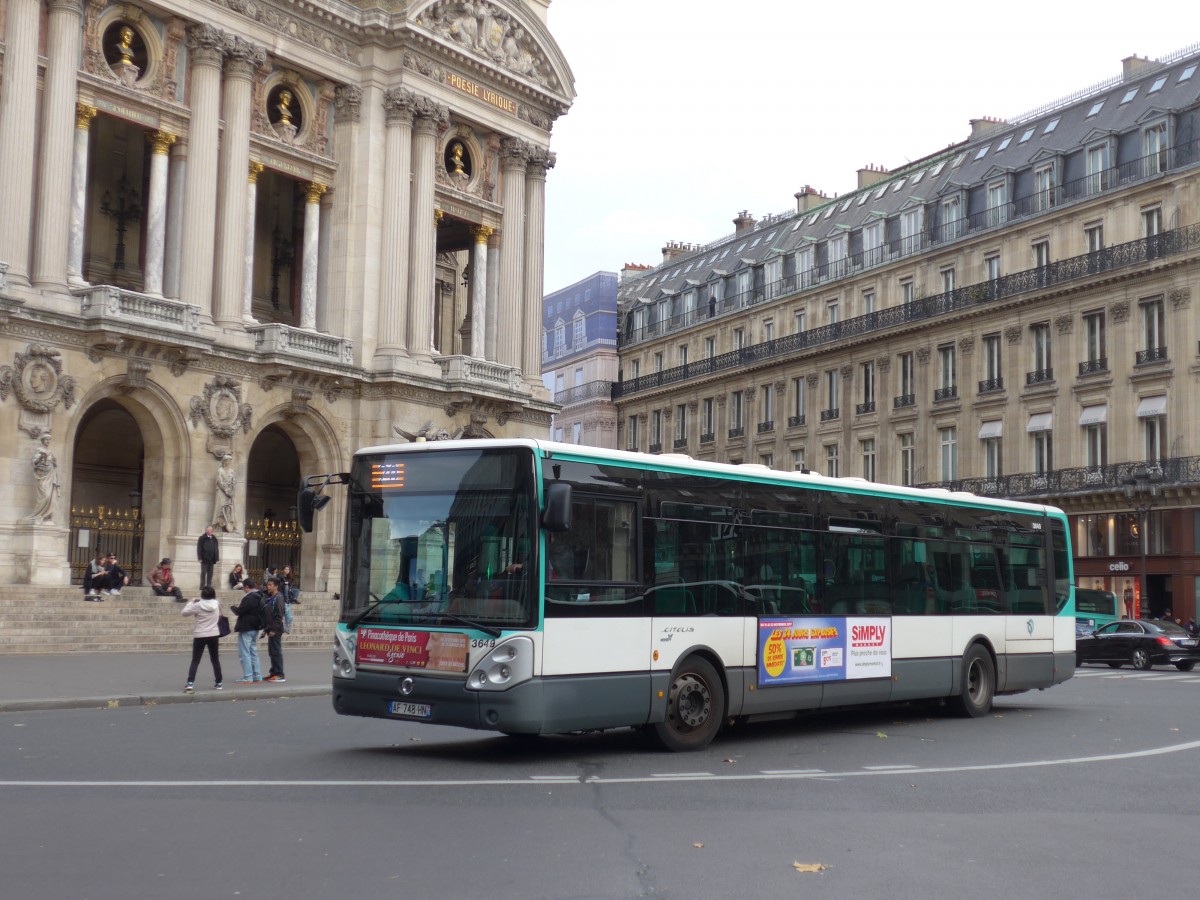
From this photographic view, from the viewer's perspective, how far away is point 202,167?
35875 mm

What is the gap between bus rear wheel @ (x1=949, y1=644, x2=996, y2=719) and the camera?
18.0 metres

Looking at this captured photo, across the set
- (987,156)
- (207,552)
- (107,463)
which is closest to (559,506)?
(207,552)

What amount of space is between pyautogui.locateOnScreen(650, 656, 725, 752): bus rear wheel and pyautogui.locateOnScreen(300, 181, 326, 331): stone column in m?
26.8

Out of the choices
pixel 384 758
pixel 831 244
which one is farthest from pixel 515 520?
pixel 831 244

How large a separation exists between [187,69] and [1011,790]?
3072 cm

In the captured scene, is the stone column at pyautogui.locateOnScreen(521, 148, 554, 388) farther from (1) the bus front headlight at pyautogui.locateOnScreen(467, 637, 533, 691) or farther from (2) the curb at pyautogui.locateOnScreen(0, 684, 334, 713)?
(1) the bus front headlight at pyautogui.locateOnScreen(467, 637, 533, 691)

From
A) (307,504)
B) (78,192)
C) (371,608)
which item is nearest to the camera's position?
(371,608)

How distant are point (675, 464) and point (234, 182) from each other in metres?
25.8

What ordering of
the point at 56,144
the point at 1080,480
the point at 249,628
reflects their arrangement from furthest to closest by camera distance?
the point at 1080,480 < the point at 56,144 < the point at 249,628

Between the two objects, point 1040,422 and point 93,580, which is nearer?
point 93,580

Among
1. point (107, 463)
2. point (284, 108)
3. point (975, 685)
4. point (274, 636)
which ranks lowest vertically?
point (975, 685)

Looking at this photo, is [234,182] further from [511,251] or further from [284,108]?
[511,251]

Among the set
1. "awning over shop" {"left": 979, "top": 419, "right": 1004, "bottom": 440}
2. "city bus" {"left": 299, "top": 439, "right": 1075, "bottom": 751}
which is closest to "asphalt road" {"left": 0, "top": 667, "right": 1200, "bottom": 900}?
"city bus" {"left": 299, "top": 439, "right": 1075, "bottom": 751}

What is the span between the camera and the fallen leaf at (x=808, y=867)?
8.02m
